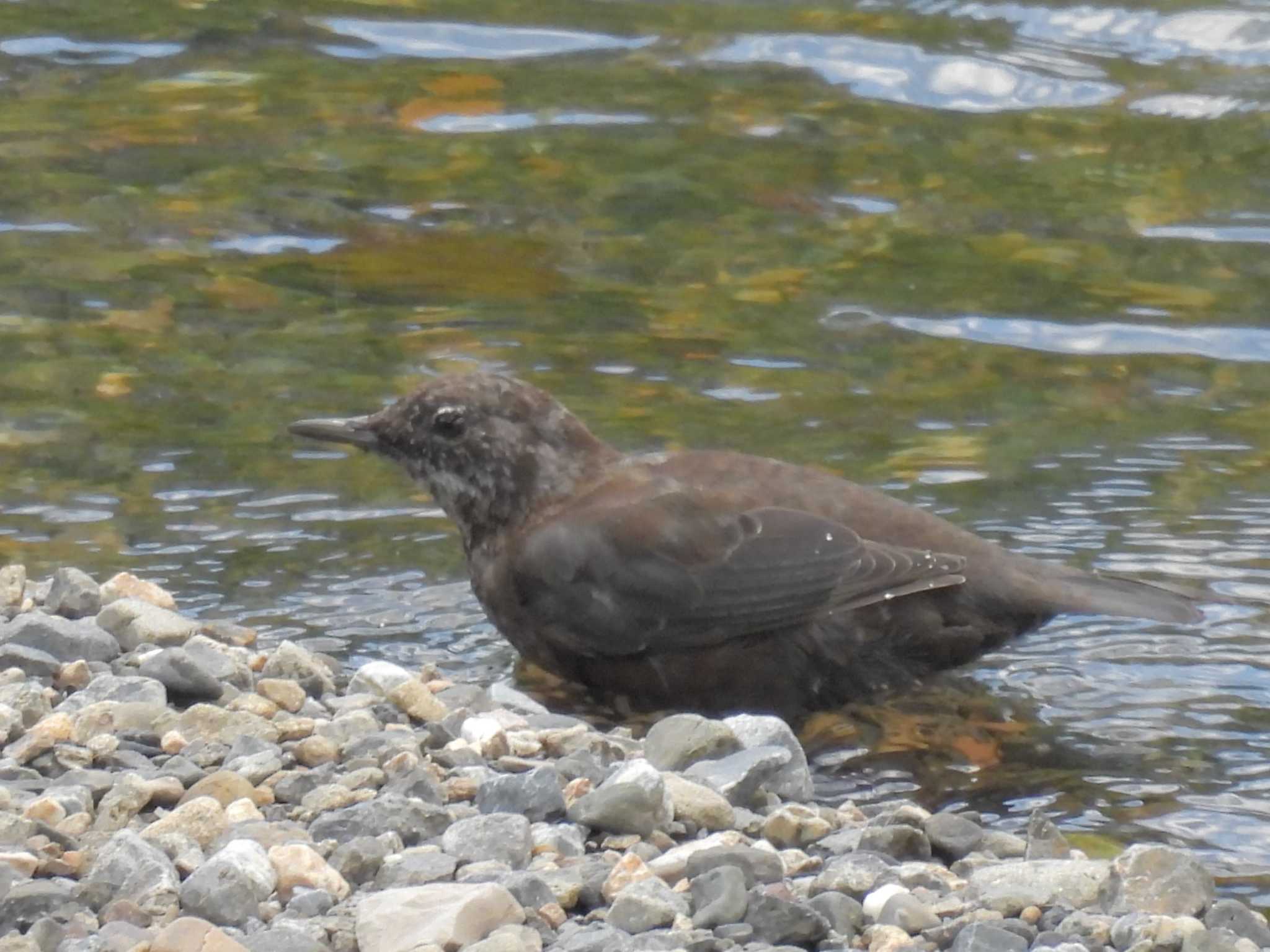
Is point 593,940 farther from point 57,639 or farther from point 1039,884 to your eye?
point 57,639

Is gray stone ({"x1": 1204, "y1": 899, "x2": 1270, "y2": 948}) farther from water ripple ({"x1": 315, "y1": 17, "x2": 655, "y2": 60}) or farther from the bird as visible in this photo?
water ripple ({"x1": 315, "y1": 17, "x2": 655, "y2": 60})

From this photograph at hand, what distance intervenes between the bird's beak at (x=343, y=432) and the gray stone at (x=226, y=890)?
3.01 metres

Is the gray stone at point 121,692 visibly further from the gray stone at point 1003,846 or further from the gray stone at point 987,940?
the gray stone at point 987,940

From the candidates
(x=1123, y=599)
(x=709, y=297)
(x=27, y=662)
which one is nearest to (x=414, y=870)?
(x=27, y=662)

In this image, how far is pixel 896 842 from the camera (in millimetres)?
4938

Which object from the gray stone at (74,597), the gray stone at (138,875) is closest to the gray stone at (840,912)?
the gray stone at (138,875)

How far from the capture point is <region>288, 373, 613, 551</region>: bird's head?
23.2 feet

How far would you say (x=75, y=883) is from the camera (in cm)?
418

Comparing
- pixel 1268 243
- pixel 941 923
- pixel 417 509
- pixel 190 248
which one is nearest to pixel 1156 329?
pixel 1268 243

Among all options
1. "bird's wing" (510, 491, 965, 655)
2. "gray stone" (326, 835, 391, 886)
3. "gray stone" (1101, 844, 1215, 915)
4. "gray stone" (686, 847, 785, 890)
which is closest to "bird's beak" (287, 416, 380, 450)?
"bird's wing" (510, 491, 965, 655)

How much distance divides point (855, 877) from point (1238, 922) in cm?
78

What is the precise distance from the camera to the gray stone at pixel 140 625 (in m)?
6.11

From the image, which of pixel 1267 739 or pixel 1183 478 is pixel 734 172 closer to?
pixel 1183 478

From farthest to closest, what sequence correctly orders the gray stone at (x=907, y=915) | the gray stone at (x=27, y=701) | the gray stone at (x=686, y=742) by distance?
→ the gray stone at (x=686, y=742)
the gray stone at (x=27, y=701)
the gray stone at (x=907, y=915)
